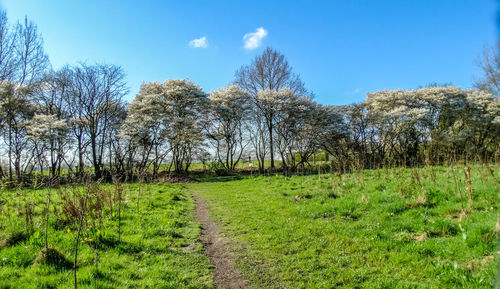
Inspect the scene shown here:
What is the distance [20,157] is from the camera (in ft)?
76.2

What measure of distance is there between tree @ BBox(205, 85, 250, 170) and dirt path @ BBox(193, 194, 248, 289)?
2272 centimetres

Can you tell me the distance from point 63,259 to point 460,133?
3973 cm

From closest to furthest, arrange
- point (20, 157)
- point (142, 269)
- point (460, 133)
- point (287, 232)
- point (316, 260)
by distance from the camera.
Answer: point (142, 269)
point (316, 260)
point (287, 232)
point (20, 157)
point (460, 133)

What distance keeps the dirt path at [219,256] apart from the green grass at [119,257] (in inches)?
6.4

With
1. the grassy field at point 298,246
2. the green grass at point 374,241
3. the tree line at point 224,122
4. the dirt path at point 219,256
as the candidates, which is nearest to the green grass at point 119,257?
the grassy field at point 298,246

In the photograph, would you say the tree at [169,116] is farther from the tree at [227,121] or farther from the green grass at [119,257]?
the green grass at [119,257]

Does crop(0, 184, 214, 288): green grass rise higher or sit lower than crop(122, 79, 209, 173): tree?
lower

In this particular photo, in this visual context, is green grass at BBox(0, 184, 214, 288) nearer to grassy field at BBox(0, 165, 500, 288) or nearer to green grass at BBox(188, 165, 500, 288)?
grassy field at BBox(0, 165, 500, 288)

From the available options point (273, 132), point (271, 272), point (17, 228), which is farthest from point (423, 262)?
point (273, 132)

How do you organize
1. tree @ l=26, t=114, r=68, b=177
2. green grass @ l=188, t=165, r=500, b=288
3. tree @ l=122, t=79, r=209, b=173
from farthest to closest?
tree @ l=122, t=79, r=209, b=173 → tree @ l=26, t=114, r=68, b=177 → green grass @ l=188, t=165, r=500, b=288

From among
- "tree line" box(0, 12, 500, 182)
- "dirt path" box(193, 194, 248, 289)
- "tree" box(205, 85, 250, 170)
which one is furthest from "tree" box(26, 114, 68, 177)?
"dirt path" box(193, 194, 248, 289)

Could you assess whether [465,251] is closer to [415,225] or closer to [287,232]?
[415,225]

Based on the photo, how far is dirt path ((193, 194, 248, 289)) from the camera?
4160 mm

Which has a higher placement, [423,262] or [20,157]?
[20,157]
